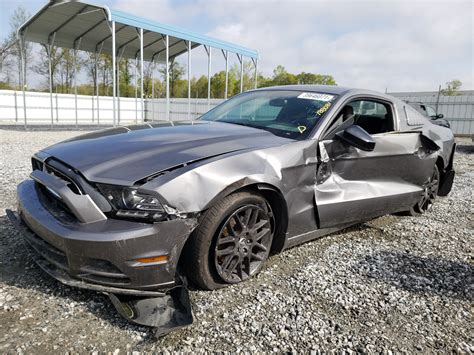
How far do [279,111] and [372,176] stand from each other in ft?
3.66

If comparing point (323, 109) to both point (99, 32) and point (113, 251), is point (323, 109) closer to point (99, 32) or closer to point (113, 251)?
point (113, 251)

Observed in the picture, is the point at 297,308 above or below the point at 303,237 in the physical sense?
Result: below

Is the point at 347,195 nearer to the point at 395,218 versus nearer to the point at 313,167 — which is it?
the point at 313,167

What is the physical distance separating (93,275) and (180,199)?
26.3 inches

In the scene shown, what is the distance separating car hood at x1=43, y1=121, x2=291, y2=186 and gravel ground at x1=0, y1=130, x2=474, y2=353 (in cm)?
86

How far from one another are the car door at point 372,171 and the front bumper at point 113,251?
1369 mm

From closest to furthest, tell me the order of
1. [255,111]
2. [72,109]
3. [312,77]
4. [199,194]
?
[199,194] → [255,111] → [72,109] → [312,77]

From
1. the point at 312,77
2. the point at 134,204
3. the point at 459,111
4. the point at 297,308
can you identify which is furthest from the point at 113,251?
the point at 312,77

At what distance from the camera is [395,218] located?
461 centimetres

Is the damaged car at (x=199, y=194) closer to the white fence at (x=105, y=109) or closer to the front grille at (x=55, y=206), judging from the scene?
the front grille at (x=55, y=206)

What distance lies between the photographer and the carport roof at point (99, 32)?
12398mm

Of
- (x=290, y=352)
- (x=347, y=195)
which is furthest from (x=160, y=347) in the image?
(x=347, y=195)

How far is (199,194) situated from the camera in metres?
2.24

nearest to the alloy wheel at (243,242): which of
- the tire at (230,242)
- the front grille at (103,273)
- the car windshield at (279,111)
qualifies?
the tire at (230,242)
